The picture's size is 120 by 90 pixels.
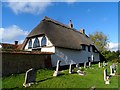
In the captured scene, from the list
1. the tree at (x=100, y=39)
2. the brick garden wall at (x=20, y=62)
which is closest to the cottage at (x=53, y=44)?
the brick garden wall at (x=20, y=62)

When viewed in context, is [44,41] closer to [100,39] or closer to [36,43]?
[36,43]

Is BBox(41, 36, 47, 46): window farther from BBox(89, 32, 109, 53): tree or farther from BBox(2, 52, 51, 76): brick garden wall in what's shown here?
BBox(89, 32, 109, 53): tree

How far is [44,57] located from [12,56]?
583 centimetres

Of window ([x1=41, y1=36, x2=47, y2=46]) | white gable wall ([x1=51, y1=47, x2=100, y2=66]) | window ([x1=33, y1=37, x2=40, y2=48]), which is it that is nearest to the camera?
white gable wall ([x1=51, y1=47, x2=100, y2=66])

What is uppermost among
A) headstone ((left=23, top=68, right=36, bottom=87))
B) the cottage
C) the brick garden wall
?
the cottage

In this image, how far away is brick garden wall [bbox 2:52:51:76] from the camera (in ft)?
61.6

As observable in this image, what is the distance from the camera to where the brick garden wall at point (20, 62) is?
61.6 feet

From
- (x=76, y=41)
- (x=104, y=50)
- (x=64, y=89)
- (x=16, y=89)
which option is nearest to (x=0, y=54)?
(x=16, y=89)

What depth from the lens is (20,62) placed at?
2052 centimetres

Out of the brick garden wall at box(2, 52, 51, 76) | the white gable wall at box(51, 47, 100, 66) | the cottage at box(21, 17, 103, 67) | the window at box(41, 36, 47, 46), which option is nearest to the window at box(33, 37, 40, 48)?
the cottage at box(21, 17, 103, 67)

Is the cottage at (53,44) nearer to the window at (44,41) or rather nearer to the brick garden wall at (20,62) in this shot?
the window at (44,41)

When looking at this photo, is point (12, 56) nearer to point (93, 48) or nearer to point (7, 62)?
point (7, 62)

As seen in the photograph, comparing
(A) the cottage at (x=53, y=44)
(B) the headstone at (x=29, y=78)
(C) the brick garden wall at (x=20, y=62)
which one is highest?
(A) the cottage at (x=53, y=44)

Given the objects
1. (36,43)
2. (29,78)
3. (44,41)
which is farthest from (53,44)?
(29,78)
